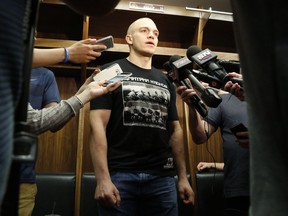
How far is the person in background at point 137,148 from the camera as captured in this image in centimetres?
134

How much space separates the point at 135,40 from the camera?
5.98ft

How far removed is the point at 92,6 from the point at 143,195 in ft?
3.14

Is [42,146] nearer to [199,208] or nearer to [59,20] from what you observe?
[59,20]

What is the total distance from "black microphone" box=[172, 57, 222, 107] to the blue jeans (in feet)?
1.54

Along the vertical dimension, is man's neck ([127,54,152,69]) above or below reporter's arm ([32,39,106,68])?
above

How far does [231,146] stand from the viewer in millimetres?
1572

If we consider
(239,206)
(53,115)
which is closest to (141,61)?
(53,115)

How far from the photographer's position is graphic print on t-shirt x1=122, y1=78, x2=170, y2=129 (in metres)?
1.47

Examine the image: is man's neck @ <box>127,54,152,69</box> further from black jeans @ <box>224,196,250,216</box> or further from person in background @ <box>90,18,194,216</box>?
black jeans @ <box>224,196,250,216</box>

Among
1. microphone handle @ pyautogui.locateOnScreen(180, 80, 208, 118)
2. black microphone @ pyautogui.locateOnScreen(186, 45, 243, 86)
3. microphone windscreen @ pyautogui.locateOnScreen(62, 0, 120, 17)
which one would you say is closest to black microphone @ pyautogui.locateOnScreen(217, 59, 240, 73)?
black microphone @ pyautogui.locateOnScreen(186, 45, 243, 86)

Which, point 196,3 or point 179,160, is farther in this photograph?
point 196,3

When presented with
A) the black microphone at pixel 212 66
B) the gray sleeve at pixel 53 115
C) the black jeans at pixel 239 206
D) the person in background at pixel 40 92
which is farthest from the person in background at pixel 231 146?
the person in background at pixel 40 92

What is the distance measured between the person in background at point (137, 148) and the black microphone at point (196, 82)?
25 centimetres

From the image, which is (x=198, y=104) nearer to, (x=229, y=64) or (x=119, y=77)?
(x=229, y=64)
